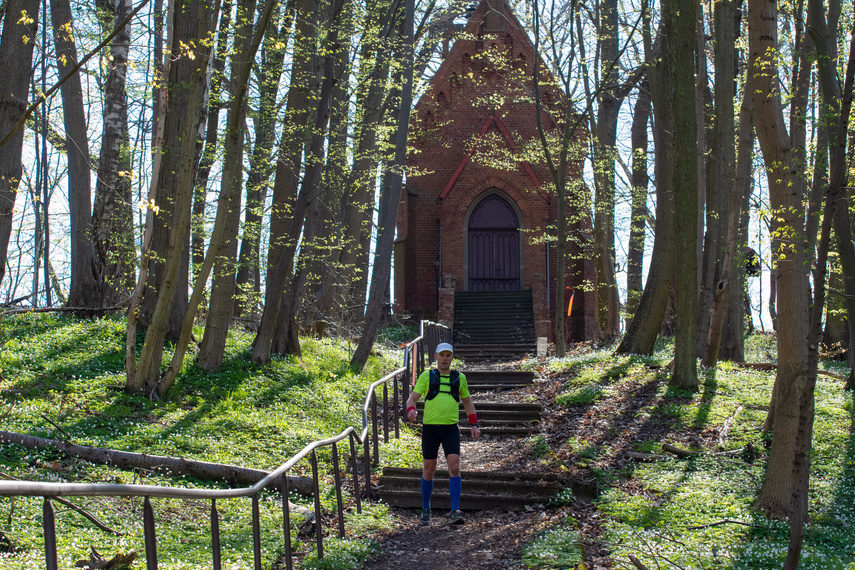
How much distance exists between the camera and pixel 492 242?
25.3m

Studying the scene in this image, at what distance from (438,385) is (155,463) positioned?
2.79 meters

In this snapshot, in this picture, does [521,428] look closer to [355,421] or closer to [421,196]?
[355,421]

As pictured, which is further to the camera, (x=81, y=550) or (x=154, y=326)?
(x=154, y=326)

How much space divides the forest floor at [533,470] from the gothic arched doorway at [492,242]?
38.5ft

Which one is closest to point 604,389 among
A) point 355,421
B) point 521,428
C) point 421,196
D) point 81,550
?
point 521,428

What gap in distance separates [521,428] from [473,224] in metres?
15.1

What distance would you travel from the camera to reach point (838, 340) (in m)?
17.6

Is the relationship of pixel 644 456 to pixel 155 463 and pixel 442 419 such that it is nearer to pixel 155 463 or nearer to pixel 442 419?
pixel 442 419

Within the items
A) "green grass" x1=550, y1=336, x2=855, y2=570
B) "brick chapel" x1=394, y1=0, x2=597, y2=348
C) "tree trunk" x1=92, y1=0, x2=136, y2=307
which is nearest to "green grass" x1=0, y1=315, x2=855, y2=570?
"green grass" x1=550, y1=336, x2=855, y2=570

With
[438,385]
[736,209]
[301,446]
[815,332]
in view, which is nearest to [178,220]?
[301,446]

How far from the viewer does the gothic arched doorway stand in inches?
993

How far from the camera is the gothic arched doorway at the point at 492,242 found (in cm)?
2522

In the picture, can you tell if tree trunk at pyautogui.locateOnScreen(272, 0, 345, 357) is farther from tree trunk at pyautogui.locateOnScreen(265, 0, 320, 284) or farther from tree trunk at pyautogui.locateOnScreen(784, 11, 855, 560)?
tree trunk at pyautogui.locateOnScreen(784, 11, 855, 560)

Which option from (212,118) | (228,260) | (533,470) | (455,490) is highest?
(212,118)
